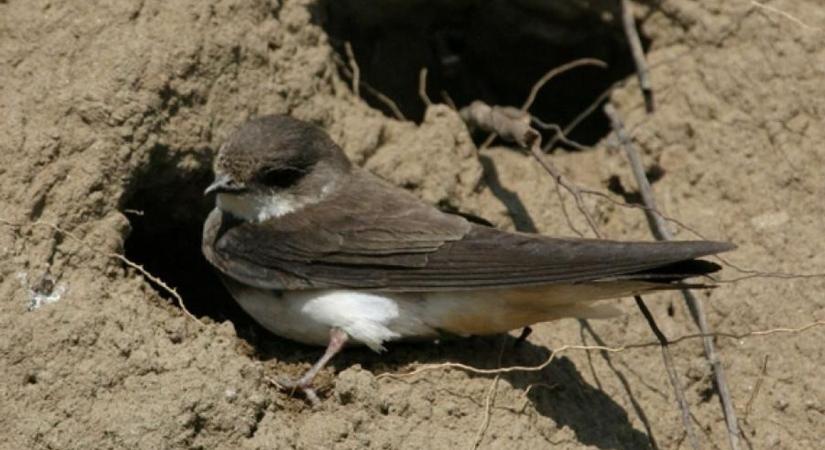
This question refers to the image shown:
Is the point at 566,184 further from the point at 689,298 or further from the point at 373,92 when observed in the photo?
the point at 373,92

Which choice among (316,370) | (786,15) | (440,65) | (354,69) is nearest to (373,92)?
(354,69)

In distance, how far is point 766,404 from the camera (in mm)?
4953

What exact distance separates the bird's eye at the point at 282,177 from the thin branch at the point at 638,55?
4.59ft

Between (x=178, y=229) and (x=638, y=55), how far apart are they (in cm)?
188

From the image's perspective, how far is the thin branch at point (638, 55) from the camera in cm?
568

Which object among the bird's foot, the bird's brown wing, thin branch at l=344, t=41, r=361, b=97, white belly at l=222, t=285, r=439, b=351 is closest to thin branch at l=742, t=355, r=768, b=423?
the bird's brown wing

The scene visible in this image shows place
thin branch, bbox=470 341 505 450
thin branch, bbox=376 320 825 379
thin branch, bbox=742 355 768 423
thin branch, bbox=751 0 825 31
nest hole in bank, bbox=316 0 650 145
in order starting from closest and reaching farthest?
thin branch, bbox=470 341 505 450 < thin branch, bbox=376 320 825 379 < thin branch, bbox=742 355 768 423 < thin branch, bbox=751 0 825 31 < nest hole in bank, bbox=316 0 650 145

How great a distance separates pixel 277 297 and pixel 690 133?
1710 mm

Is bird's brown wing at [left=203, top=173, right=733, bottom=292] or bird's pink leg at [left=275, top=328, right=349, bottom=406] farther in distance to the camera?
bird's pink leg at [left=275, top=328, right=349, bottom=406]

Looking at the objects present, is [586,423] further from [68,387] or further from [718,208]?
[68,387]

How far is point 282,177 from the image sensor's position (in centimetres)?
522

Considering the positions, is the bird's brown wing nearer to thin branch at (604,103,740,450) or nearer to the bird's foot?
the bird's foot

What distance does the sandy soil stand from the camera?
14.4ft

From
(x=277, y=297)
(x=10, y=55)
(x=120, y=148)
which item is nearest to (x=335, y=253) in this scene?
(x=277, y=297)
